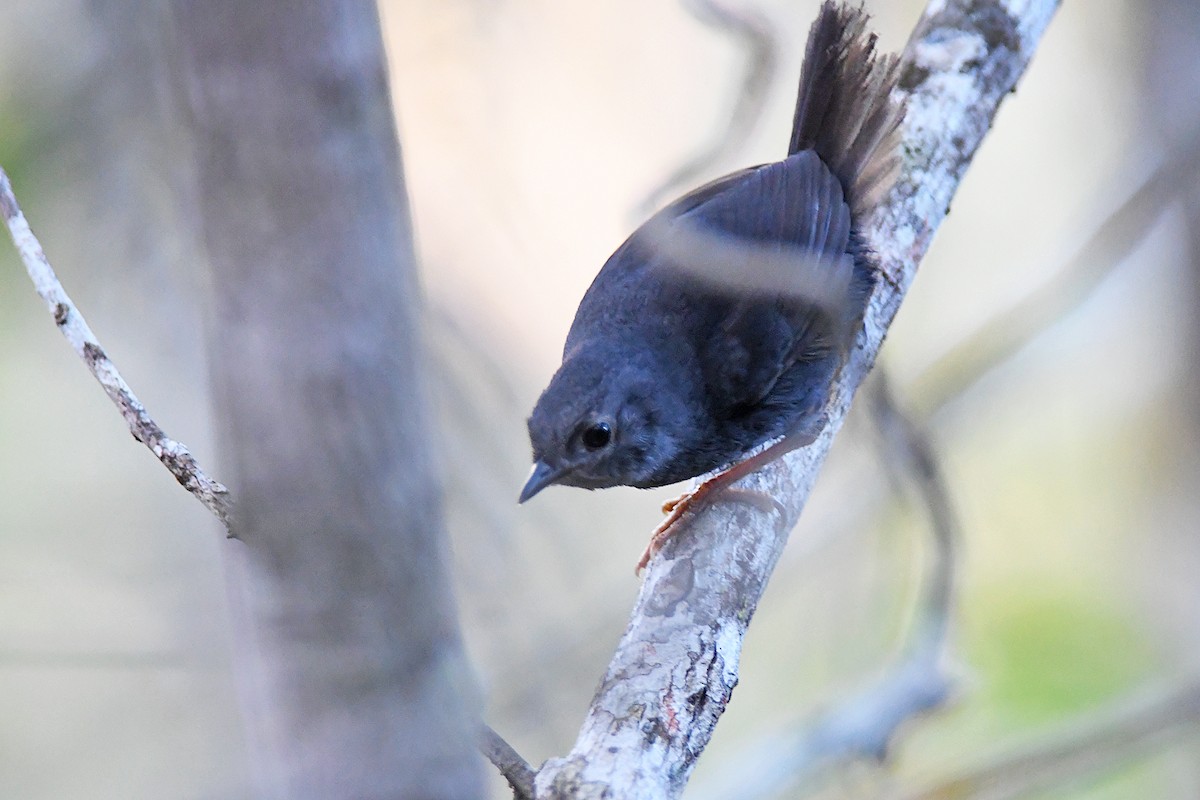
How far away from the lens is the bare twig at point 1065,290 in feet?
11.0

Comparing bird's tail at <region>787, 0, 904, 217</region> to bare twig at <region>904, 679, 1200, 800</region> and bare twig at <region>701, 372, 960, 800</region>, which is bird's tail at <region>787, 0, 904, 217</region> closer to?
bare twig at <region>701, 372, 960, 800</region>

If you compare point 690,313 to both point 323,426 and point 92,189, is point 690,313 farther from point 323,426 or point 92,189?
point 323,426

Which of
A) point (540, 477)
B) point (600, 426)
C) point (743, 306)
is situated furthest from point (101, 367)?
point (743, 306)

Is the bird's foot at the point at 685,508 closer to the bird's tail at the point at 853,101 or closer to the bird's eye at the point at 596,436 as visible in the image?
the bird's eye at the point at 596,436

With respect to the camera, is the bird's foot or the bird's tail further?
the bird's tail

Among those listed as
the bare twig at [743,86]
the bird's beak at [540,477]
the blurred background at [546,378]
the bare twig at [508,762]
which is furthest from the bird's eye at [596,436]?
the bare twig at [508,762]

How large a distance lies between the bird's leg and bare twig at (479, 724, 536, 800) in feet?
4.02

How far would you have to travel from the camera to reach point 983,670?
4.97m

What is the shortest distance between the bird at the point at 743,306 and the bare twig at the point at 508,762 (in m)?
1.34

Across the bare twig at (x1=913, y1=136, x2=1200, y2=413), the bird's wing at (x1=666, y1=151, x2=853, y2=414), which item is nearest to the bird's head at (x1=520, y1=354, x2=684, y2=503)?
the bird's wing at (x1=666, y1=151, x2=853, y2=414)

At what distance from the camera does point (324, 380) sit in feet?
4.25

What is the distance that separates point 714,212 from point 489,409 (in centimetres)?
98

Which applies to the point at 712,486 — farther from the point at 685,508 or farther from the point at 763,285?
the point at 763,285

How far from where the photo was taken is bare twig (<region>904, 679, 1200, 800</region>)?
2953 mm
